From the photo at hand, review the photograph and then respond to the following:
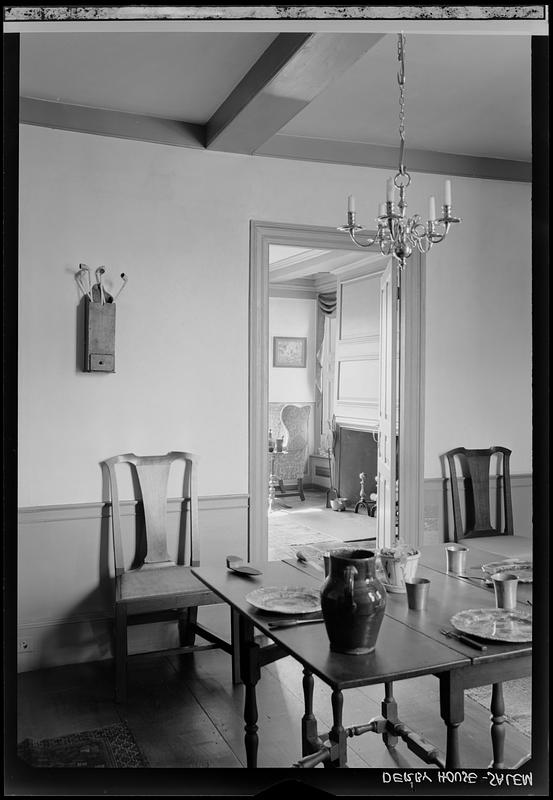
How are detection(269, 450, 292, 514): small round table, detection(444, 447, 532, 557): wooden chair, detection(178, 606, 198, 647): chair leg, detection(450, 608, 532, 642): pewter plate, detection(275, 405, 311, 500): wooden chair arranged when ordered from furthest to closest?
detection(275, 405, 311, 500): wooden chair → detection(269, 450, 292, 514): small round table → detection(444, 447, 532, 557): wooden chair → detection(178, 606, 198, 647): chair leg → detection(450, 608, 532, 642): pewter plate

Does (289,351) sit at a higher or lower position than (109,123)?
lower

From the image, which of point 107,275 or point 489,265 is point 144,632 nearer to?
point 107,275

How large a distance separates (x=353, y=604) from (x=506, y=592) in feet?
1.97

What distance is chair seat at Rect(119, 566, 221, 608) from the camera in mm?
2957

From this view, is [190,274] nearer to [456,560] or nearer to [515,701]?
[456,560]

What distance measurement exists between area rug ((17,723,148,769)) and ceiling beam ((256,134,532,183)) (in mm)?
2814

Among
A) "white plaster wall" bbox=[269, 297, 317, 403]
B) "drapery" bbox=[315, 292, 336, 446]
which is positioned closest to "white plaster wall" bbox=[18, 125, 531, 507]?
"drapery" bbox=[315, 292, 336, 446]

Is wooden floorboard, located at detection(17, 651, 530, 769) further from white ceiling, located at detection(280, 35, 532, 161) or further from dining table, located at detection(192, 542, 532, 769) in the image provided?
white ceiling, located at detection(280, 35, 532, 161)

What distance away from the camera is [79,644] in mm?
3262

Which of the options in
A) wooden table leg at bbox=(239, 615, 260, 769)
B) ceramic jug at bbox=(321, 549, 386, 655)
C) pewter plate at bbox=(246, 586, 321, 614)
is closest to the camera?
ceramic jug at bbox=(321, 549, 386, 655)

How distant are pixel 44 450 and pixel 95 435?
25 centimetres

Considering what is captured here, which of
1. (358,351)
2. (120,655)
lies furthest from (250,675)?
(358,351)

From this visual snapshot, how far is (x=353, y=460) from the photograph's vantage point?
24.5ft
